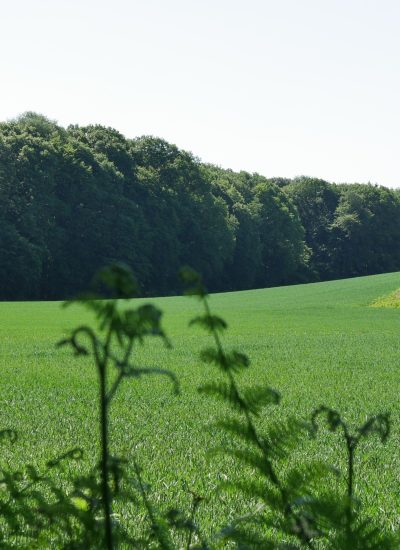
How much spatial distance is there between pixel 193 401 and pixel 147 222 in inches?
2255

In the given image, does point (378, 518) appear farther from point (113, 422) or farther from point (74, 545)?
point (113, 422)

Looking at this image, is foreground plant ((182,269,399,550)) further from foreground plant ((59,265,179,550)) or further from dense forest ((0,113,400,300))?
dense forest ((0,113,400,300))

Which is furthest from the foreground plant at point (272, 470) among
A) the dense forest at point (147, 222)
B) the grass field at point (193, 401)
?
the dense forest at point (147, 222)

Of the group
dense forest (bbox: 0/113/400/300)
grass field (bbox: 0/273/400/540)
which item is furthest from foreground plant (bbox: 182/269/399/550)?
dense forest (bbox: 0/113/400/300)

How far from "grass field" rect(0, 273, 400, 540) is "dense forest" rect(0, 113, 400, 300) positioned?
31446mm

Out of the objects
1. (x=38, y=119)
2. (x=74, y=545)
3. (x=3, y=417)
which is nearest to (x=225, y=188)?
(x=38, y=119)

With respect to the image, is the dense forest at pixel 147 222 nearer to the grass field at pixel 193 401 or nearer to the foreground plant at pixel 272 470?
the grass field at pixel 193 401

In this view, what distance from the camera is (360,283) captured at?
61.2m

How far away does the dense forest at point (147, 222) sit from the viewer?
59531mm

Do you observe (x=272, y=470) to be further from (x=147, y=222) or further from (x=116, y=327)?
(x=147, y=222)

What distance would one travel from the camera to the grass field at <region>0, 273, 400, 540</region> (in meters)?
6.17

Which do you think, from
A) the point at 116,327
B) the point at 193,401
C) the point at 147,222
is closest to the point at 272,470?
the point at 116,327

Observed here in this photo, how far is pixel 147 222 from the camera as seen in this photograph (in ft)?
222

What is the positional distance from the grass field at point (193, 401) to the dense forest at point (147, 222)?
31.4 meters
